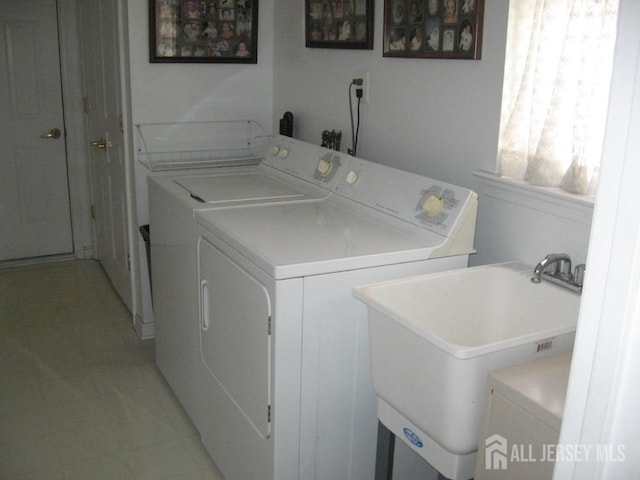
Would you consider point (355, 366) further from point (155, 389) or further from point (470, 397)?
point (155, 389)

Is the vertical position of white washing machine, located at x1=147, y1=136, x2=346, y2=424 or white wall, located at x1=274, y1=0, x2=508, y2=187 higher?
white wall, located at x1=274, y1=0, x2=508, y2=187

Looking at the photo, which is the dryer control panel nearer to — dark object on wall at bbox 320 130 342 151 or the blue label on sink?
dark object on wall at bbox 320 130 342 151

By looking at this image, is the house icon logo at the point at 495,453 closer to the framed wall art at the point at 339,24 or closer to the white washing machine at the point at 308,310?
the white washing machine at the point at 308,310

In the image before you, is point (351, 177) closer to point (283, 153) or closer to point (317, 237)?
point (317, 237)

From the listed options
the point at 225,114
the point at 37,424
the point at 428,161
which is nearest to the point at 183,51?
the point at 225,114

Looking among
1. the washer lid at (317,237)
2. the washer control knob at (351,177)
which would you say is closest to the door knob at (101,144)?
the washer lid at (317,237)

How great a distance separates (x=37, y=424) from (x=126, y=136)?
1389mm

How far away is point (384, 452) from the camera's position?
1801mm

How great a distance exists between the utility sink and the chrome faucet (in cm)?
2

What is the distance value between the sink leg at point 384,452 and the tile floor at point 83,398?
2.78 feet

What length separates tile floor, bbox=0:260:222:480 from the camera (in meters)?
2.47

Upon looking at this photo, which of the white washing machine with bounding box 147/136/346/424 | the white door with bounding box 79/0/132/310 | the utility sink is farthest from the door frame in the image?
the utility sink

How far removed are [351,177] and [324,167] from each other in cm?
19

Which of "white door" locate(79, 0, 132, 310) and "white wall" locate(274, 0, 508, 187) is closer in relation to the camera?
"white wall" locate(274, 0, 508, 187)
